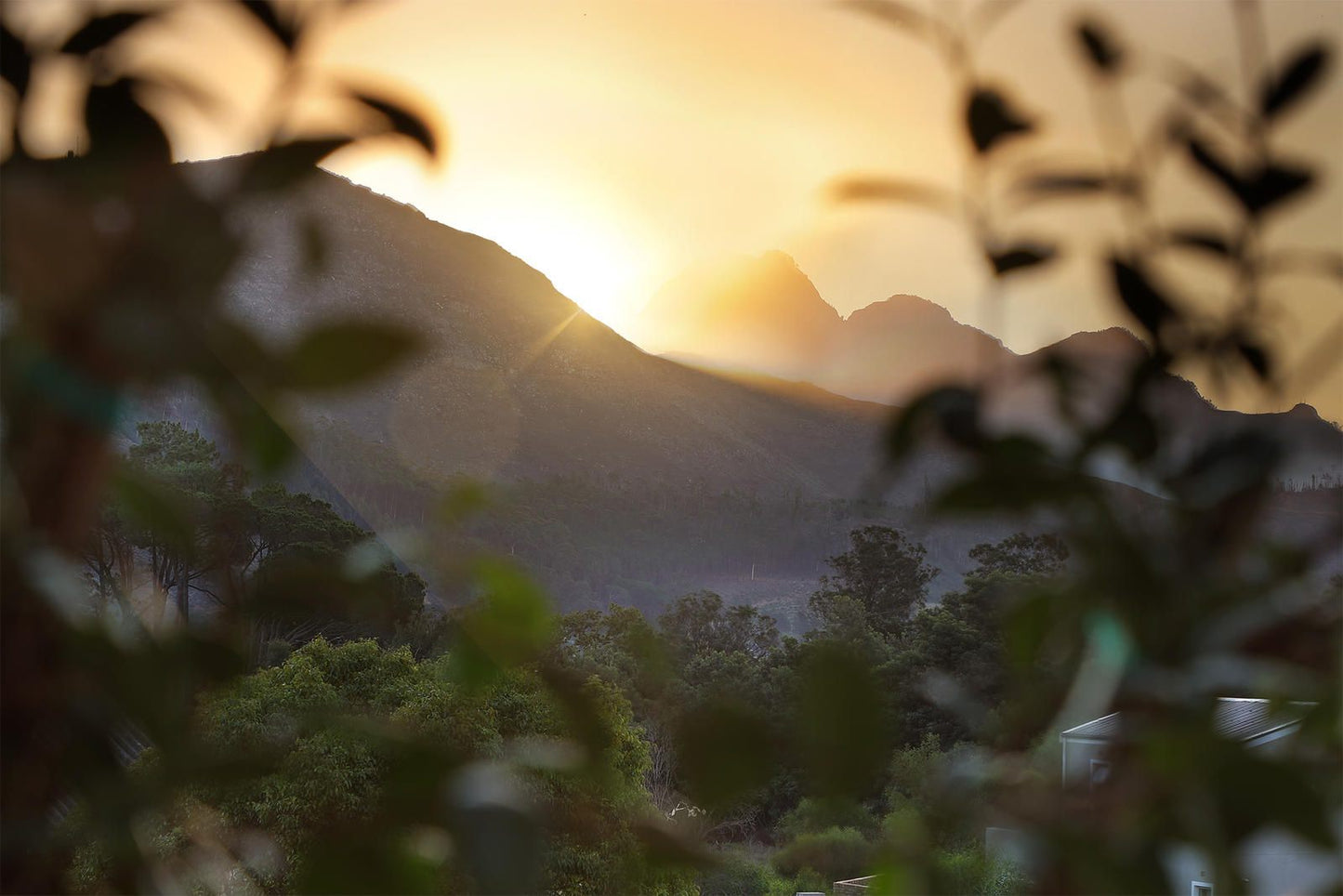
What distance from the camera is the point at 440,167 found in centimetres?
24

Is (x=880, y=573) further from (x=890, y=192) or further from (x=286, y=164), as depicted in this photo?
(x=286, y=164)

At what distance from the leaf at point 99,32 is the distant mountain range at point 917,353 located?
0.63ft

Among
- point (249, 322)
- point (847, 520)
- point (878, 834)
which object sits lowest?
point (878, 834)

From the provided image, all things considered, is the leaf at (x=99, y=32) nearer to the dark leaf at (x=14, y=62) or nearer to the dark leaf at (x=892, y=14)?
the dark leaf at (x=14, y=62)

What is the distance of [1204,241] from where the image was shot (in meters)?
0.30

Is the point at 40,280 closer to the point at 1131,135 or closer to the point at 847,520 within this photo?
the point at 1131,135

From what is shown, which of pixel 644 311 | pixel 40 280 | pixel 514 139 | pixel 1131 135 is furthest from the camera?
pixel 514 139

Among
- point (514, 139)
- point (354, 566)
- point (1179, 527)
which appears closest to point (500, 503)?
point (354, 566)

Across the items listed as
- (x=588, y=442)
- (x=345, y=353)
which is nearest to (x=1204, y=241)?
(x=345, y=353)

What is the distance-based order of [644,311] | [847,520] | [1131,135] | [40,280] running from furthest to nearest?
[847,520]
[644,311]
[1131,135]
[40,280]

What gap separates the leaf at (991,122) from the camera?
285mm

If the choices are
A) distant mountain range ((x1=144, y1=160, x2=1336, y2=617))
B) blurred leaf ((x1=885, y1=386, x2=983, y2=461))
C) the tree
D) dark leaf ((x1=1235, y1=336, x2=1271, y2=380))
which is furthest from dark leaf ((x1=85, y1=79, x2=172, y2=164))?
distant mountain range ((x1=144, y1=160, x2=1336, y2=617))

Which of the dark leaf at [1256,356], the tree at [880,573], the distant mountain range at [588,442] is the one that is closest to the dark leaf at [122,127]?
the dark leaf at [1256,356]

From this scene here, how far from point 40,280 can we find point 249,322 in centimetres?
4
